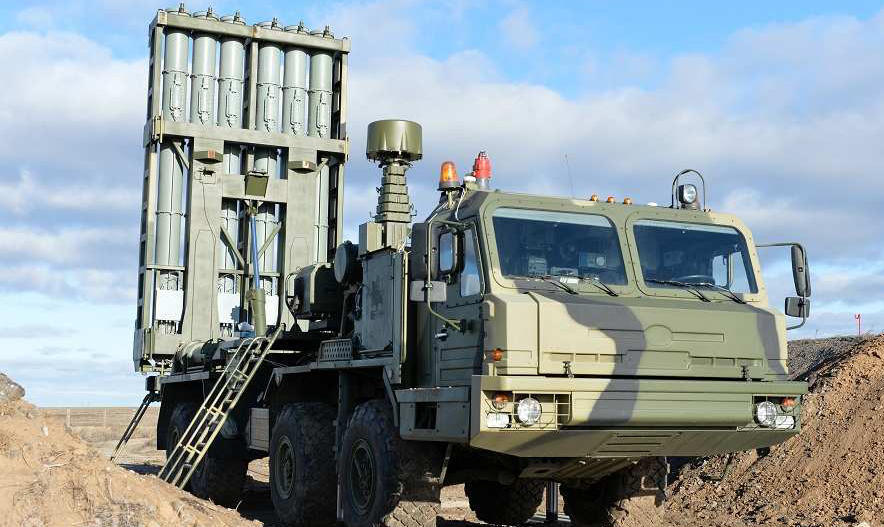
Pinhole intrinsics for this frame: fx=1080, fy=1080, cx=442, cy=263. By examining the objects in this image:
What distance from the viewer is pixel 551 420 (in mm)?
7070

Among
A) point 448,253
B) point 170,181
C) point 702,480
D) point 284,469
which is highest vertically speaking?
point 170,181

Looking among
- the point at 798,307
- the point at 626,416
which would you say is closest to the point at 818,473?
the point at 798,307

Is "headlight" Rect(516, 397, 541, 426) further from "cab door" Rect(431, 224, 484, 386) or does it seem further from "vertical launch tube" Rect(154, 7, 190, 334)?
"vertical launch tube" Rect(154, 7, 190, 334)

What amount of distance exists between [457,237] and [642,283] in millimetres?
1385

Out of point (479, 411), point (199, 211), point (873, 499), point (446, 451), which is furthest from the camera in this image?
point (199, 211)

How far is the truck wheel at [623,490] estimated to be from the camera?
8875 millimetres

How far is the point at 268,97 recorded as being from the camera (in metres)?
15.1

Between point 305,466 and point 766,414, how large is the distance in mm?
4097

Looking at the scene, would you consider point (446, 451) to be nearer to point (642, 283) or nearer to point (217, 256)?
point (642, 283)

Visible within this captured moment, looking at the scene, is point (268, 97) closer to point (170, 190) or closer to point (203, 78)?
point (203, 78)

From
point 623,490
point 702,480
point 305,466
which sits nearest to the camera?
point 623,490

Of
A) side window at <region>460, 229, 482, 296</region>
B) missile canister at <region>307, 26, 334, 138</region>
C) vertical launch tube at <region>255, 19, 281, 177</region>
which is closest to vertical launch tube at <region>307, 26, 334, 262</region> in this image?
missile canister at <region>307, 26, 334, 138</region>

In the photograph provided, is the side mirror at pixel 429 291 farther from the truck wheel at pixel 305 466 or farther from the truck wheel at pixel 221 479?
the truck wheel at pixel 221 479

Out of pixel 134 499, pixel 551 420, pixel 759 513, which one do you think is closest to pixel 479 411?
pixel 551 420
